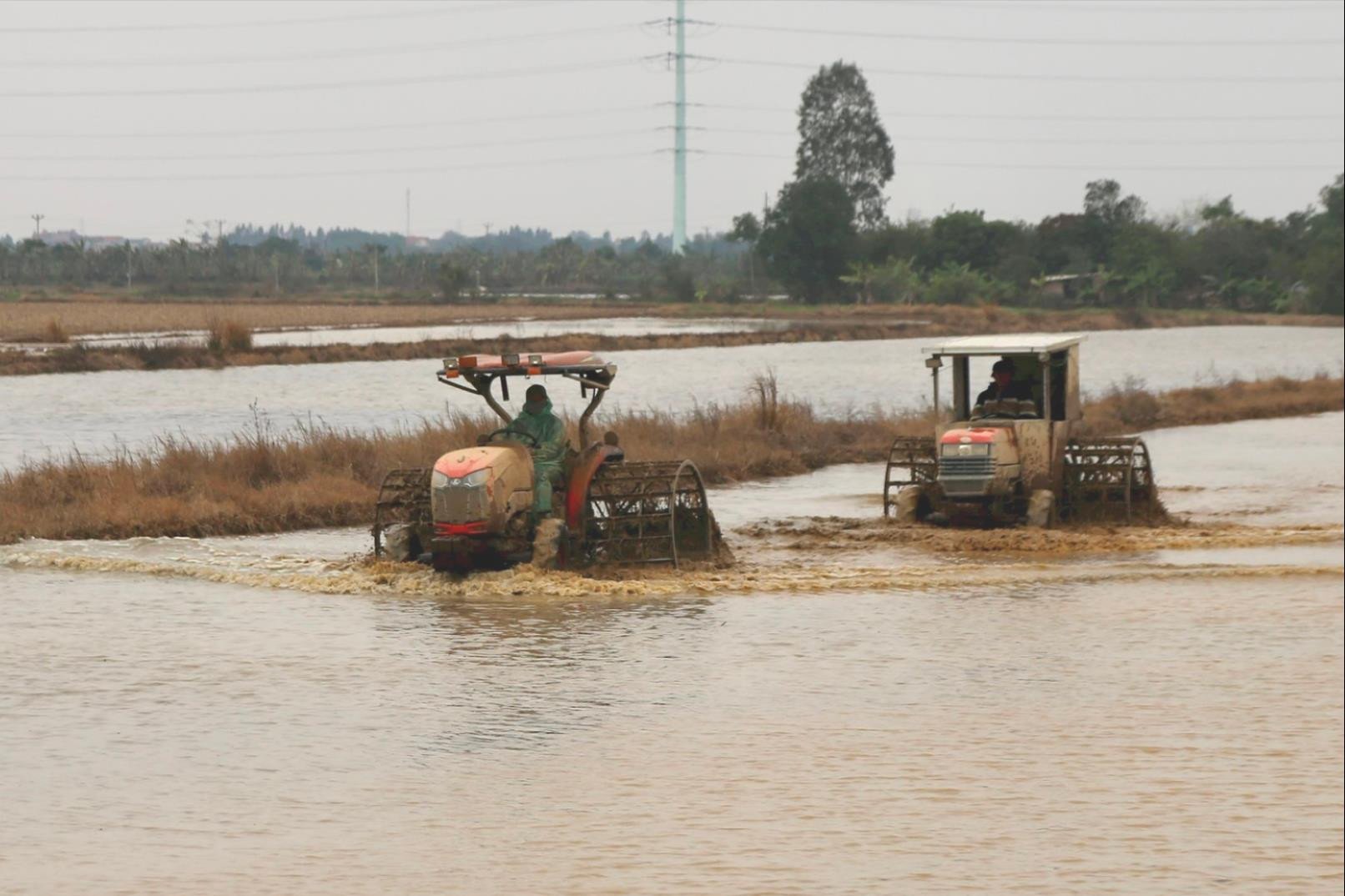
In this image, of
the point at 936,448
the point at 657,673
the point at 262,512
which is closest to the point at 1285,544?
the point at 936,448

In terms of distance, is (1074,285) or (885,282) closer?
(1074,285)

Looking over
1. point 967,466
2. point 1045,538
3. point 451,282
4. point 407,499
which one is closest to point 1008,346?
point 967,466

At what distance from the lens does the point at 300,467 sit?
92.4 feet

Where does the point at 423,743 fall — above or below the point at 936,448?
below

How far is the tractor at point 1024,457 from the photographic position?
22688 mm

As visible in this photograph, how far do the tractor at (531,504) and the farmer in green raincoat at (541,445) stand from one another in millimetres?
85

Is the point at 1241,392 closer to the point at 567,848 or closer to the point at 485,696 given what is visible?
the point at 485,696

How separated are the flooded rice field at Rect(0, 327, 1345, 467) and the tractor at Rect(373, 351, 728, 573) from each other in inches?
400

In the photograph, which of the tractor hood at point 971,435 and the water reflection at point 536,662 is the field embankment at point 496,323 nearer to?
the water reflection at point 536,662

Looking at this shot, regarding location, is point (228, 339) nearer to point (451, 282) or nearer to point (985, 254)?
point (451, 282)

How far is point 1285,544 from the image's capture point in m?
21.8

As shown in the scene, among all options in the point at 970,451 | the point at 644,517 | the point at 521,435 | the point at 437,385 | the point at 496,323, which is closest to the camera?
the point at 521,435

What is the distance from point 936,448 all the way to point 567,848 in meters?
13.5

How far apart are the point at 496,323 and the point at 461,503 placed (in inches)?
2590
